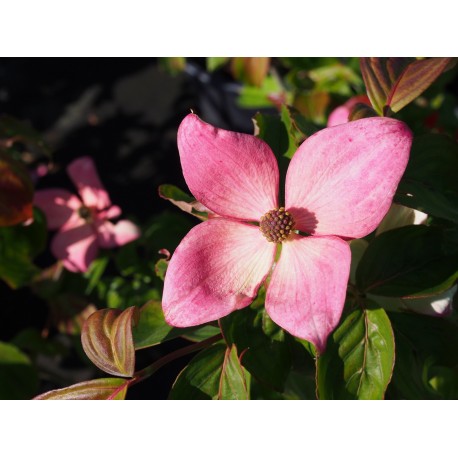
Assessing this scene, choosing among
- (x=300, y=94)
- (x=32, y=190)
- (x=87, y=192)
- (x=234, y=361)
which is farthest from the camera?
(x=300, y=94)

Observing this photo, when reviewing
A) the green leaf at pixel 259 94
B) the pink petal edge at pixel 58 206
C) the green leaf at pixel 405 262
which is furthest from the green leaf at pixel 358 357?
the green leaf at pixel 259 94

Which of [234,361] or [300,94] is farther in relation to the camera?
[300,94]

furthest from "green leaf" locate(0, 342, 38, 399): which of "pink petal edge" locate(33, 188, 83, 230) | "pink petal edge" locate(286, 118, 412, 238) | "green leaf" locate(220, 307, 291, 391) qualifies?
"pink petal edge" locate(286, 118, 412, 238)

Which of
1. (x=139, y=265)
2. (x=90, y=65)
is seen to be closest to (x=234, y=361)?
(x=139, y=265)

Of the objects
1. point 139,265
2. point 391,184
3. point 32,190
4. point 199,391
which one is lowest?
point 139,265

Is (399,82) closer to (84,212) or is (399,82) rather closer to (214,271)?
(214,271)

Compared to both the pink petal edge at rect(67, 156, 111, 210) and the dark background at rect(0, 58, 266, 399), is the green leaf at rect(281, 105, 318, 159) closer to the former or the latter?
the pink petal edge at rect(67, 156, 111, 210)

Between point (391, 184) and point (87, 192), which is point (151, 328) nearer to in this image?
point (391, 184)
